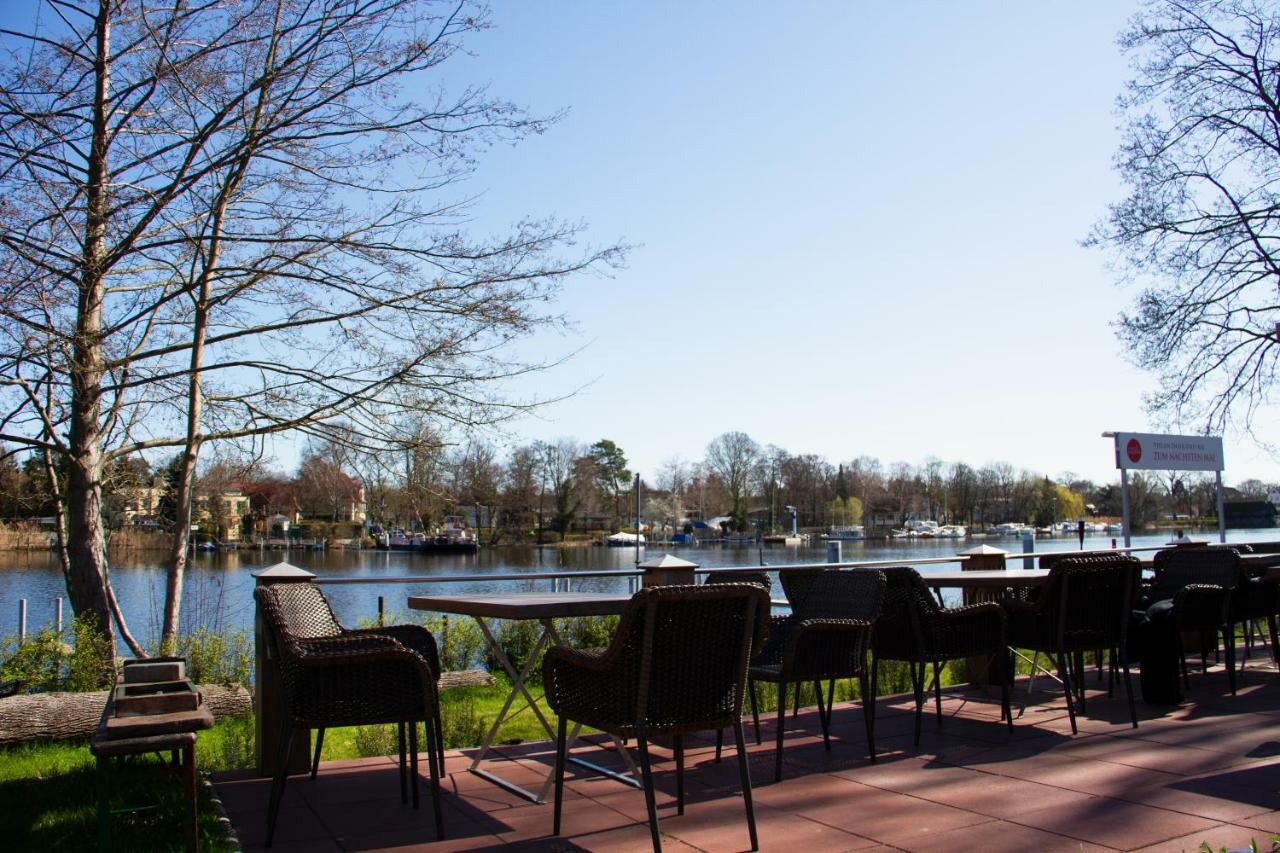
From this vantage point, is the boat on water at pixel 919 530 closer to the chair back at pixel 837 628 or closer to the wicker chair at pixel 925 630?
the wicker chair at pixel 925 630

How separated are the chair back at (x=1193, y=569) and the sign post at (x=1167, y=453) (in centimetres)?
795

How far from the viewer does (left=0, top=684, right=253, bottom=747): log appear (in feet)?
18.6

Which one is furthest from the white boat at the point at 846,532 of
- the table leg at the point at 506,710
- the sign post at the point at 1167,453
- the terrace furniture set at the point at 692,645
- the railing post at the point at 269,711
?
the railing post at the point at 269,711

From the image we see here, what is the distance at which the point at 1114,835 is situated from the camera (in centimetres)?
292

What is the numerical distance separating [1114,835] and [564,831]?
65.0 inches

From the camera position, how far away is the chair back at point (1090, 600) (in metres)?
4.50

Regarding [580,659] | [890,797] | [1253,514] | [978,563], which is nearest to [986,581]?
[978,563]

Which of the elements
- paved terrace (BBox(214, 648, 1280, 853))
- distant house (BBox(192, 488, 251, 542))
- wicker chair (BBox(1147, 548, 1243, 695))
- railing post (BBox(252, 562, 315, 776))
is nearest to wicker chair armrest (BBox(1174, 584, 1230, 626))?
wicker chair (BBox(1147, 548, 1243, 695))

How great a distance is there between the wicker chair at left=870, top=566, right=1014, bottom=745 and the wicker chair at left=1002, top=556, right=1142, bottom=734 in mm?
180

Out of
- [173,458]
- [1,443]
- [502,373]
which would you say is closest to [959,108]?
[502,373]

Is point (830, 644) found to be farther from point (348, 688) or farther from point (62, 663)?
point (62, 663)

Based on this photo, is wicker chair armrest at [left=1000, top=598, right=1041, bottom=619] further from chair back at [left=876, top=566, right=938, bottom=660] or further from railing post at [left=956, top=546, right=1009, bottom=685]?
railing post at [left=956, top=546, right=1009, bottom=685]

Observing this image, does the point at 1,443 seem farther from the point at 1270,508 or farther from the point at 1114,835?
the point at 1270,508

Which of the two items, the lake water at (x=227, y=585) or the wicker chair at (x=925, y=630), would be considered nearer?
the wicker chair at (x=925, y=630)
